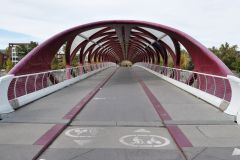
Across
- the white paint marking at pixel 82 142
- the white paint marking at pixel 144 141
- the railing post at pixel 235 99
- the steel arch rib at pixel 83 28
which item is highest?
the steel arch rib at pixel 83 28

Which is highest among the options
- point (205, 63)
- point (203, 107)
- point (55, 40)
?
point (55, 40)

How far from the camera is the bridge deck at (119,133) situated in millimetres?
5973

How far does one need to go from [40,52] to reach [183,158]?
1367 cm

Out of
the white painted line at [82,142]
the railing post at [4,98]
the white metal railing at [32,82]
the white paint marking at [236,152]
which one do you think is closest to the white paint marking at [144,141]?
the white painted line at [82,142]

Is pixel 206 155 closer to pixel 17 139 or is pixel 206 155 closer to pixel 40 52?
pixel 17 139

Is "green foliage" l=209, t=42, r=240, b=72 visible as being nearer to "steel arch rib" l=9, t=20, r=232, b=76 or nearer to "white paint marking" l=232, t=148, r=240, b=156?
"steel arch rib" l=9, t=20, r=232, b=76

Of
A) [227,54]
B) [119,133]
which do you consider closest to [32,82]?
[119,133]

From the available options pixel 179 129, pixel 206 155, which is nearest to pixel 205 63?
pixel 179 129

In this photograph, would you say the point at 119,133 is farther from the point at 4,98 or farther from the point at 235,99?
the point at 4,98

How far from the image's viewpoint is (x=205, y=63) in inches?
672

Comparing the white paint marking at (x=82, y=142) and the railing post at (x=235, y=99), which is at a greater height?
the railing post at (x=235, y=99)

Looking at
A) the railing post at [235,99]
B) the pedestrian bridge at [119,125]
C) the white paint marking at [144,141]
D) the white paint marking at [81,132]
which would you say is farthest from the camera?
the railing post at [235,99]

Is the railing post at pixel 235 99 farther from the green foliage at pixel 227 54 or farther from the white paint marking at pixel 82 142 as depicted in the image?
the green foliage at pixel 227 54

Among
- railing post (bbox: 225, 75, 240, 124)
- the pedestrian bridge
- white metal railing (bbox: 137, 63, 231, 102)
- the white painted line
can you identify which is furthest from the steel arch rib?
the white painted line
